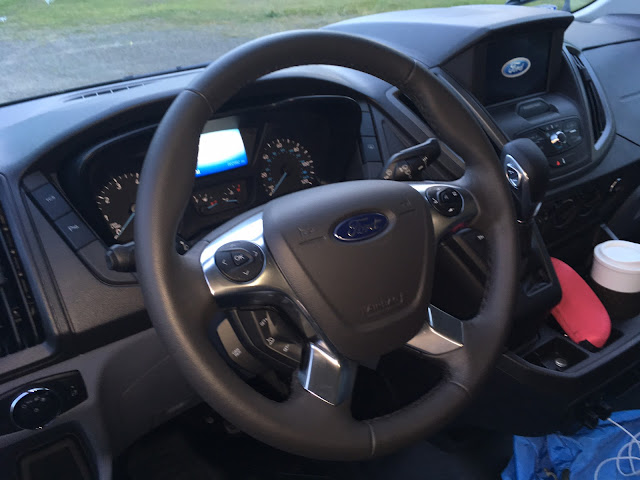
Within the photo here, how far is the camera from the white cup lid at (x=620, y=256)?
57.0 inches

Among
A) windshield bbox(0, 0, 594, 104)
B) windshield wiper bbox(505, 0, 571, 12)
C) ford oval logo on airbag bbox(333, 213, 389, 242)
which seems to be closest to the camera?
ford oval logo on airbag bbox(333, 213, 389, 242)

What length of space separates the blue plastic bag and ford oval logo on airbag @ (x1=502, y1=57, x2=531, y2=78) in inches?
40.8

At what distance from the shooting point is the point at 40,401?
1.02 meters

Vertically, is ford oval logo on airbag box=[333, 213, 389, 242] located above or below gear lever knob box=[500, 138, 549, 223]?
above

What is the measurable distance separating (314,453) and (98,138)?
2.45 feet

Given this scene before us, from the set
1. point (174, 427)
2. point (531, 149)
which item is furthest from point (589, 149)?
point (174, 427)

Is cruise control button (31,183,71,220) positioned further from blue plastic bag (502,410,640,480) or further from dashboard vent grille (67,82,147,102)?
blue plastic bag (502,410,640,480)

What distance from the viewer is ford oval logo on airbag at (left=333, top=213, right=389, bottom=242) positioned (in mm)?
817

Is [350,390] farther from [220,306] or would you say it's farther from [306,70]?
[306,70]

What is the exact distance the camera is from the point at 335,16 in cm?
170

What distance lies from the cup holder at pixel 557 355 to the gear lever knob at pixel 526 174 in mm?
441

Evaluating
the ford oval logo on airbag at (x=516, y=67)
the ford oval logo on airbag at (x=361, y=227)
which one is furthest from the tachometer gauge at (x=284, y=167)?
the ford oval logo on airbag at (x=516, y=67)

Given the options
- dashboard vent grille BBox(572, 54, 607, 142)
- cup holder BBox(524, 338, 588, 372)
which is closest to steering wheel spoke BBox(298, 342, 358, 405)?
cup holder BBox(524, 338, 588, 372)

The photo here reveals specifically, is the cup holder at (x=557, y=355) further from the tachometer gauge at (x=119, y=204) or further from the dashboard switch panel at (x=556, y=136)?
the tachometer gauge at (x=119, y=204)
